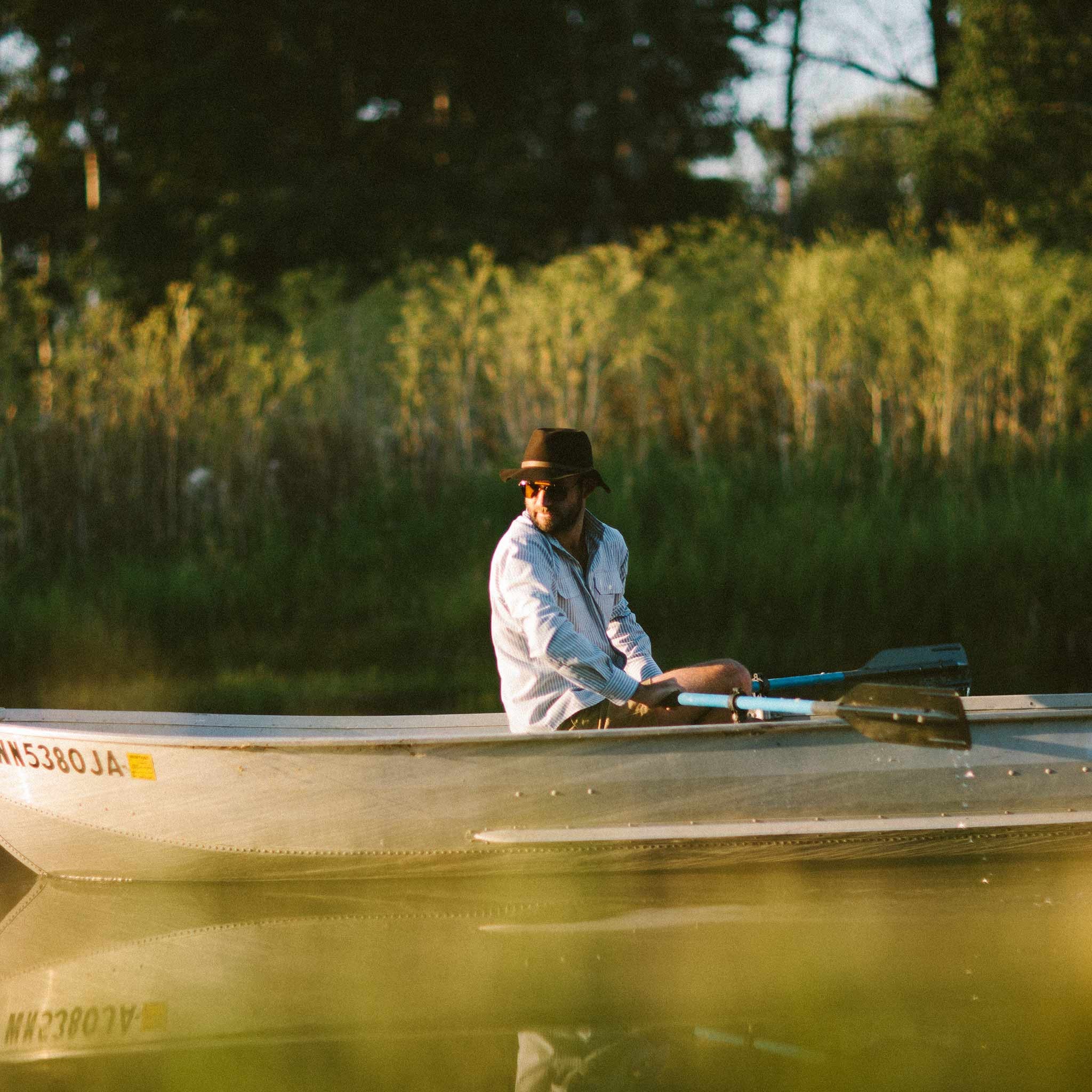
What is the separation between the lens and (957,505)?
977 centimetres

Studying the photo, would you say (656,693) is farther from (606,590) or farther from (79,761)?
(79,761)

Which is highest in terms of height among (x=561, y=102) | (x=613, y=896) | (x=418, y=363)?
(x=561, y=102)

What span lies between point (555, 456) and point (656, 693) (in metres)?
0.94

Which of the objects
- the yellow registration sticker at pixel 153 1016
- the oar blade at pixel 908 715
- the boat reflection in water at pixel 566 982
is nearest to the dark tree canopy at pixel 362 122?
the boat reflection in water at pixel 566 982

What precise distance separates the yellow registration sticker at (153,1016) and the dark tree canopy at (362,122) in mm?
17146

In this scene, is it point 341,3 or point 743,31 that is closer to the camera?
point 341,3

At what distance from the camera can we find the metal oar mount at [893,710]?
4.73 metres

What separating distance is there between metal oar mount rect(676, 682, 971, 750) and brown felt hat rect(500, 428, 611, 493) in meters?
0.96

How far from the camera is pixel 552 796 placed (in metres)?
5.20

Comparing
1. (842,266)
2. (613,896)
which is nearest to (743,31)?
(842,266)

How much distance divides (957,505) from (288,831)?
19.7 ft

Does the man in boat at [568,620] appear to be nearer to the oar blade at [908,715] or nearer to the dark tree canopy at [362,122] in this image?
the oar blade at [908,715]

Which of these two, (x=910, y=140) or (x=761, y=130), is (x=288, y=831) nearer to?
(x=910, y=140)

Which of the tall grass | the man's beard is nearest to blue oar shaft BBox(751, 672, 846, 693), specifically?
the man's beard
